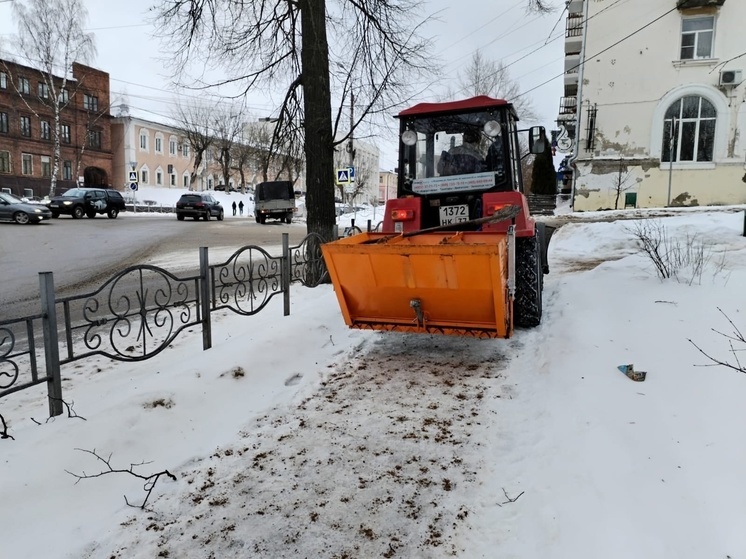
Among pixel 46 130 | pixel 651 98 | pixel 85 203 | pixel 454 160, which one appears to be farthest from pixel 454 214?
pixel 46 130

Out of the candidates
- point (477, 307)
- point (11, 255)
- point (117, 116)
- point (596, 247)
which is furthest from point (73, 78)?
point (477, 307)

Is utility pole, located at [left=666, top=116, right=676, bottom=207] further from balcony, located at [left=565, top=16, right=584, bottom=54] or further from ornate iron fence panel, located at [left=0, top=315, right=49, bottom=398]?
ornate iron fence panel, located at [left=0, top=315, right=49, bottom=398]

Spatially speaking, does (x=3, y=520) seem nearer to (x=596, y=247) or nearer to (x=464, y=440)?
(x=464, y=440)

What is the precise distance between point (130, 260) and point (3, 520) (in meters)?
10.9

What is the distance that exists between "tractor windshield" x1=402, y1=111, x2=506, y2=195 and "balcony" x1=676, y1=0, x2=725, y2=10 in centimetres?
1907

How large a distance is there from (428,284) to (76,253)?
1200 centimetres

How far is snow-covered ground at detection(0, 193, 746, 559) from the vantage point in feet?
8.24

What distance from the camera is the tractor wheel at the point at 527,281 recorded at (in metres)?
5.64

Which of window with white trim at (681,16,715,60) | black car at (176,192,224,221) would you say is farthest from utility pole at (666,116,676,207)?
black car at (176,192,224,221)

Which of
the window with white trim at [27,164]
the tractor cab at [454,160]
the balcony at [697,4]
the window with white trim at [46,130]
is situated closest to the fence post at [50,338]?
the tractor cab at [454,160]

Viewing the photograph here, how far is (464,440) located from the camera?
3.51 m

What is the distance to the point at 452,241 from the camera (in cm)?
518

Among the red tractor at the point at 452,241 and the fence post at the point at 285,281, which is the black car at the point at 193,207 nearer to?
the fence post at the point at 285,281

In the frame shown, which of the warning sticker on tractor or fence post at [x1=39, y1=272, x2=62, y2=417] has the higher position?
the warning sticker on tractor
